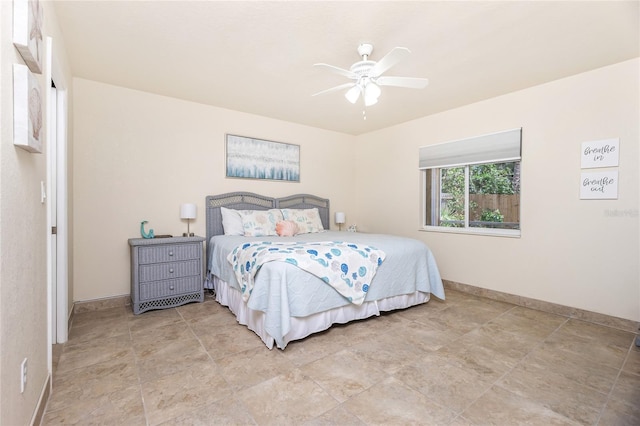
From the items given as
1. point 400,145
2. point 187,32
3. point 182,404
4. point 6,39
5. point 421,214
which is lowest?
point 182,404

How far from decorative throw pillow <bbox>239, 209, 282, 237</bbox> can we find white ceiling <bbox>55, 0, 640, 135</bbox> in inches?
59.3

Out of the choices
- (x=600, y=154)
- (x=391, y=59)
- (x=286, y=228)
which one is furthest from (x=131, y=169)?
(x=600, y=154)

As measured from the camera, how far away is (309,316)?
8.43ft

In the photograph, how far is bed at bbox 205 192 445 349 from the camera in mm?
2371

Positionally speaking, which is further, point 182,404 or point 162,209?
point 162,209

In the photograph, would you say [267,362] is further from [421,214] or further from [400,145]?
[400,145]

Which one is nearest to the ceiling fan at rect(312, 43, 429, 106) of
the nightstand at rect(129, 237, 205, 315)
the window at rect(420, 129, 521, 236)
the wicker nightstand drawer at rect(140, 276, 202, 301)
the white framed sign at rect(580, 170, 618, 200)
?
the window at rect(420, 129, 521, 236)

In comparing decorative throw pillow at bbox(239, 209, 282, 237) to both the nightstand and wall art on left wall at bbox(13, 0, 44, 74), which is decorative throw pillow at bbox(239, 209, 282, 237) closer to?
the nightstand

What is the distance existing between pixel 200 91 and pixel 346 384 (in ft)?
11.0

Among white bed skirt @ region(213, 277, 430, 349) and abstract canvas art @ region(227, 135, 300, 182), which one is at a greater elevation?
abstract canvas art @ region(227, 135, 300, 182)

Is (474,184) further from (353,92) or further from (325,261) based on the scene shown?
(325,261)

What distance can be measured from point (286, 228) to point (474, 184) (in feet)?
8.46

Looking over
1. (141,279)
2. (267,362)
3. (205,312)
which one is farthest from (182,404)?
(141,279)

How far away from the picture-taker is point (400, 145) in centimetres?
479
